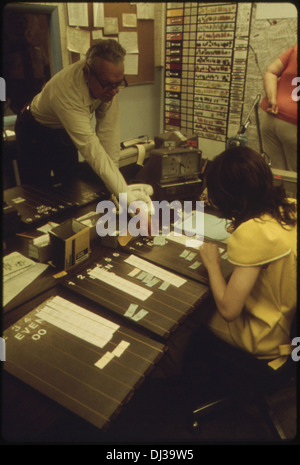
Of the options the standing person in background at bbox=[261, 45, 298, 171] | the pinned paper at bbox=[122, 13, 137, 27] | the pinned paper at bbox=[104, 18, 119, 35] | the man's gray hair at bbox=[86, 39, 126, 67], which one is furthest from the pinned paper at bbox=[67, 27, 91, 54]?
the standing person in background at bbox=[261, 45, 298, 171]

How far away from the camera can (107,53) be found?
1646 mm

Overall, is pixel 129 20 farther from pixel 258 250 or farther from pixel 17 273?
pixel 258 250

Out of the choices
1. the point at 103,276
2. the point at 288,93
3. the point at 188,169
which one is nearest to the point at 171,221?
the point at 188,169

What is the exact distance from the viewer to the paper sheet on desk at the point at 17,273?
126 centimetres

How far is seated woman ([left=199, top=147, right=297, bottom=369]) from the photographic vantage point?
1121 mm

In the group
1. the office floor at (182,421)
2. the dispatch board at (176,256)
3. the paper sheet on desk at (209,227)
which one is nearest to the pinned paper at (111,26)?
the paper sheet on desk at (209,227)

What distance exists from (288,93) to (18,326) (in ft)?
7.72

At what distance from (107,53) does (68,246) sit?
918 millimetres

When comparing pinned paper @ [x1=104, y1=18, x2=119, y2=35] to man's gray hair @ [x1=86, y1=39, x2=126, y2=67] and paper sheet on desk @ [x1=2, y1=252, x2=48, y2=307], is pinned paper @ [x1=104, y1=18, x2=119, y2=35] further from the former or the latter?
paper sheet on desk @ [x1=2, y1=252, x2=48, y2=307]

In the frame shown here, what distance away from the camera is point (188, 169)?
2.05m

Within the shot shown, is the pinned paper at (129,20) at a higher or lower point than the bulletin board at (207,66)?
higher

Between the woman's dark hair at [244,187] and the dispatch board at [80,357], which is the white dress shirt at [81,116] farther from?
the dispatch board at [80,357]

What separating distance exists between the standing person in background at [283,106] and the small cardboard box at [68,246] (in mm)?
1852

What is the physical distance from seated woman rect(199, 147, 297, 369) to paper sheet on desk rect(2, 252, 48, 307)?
26.0 inches
